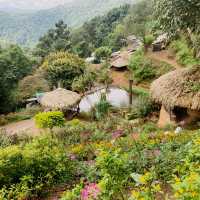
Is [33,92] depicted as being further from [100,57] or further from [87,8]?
[87,8]

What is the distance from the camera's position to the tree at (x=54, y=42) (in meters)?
39.5

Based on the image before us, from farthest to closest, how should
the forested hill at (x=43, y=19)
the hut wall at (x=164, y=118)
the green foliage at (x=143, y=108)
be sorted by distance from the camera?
the forested hill at (x=43, y=19) < the green foliage at (x=143, y=108) < the hut wall at (x=164, y=118)

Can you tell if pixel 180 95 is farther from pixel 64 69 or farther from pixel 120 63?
pixel 120 63

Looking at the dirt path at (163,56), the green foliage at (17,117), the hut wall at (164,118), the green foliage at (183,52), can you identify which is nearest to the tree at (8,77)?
the green foliage at (17,117)

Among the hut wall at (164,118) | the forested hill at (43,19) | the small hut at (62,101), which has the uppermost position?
the hut wall at (164,118)

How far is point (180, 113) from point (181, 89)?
1.02 meters

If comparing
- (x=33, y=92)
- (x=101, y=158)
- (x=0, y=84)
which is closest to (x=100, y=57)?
(x=33, y=92)

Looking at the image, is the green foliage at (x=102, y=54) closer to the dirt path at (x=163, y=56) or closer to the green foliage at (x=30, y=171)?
the dirt path at (x=163, y=56)

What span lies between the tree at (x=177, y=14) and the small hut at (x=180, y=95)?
178 cm

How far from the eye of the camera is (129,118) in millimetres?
16188

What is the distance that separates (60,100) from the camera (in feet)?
61.1

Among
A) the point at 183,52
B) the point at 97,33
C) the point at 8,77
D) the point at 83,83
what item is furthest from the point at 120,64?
the point at 97,33

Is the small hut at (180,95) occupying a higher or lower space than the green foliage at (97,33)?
higher

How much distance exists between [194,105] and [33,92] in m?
14.5
